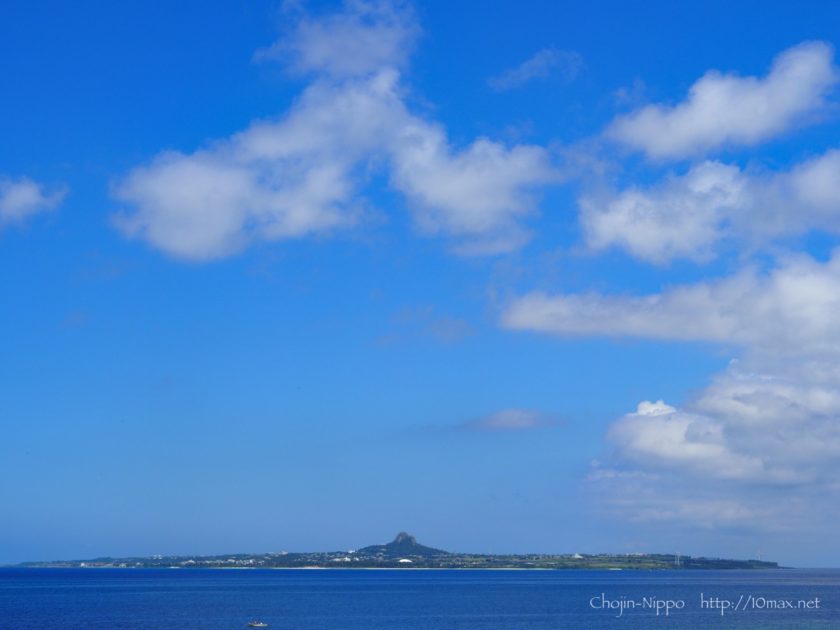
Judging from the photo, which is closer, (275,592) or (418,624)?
(418,624)

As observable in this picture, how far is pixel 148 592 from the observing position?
621 ft

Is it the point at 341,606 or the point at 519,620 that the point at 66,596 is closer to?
the point at 341,606

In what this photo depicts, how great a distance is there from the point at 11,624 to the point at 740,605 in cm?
10478

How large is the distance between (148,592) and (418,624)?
9826 centimetres

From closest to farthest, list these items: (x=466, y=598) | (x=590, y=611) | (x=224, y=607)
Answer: (x=590, y=611), (x=224, y=607), (x=466, y=598)

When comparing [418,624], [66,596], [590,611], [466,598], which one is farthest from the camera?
[66,596]

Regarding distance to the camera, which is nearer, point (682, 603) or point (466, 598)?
point (682, 603)

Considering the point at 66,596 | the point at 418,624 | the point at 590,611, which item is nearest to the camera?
the point at 418,624

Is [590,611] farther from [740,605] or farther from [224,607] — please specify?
[224,607]

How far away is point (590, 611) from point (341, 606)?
37.6m

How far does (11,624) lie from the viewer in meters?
111

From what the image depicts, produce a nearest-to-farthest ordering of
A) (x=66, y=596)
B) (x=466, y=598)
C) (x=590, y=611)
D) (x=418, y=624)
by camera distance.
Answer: (x=418, y=624), (x=590, y=611), (x=466, y=598), (x=66, y=596)

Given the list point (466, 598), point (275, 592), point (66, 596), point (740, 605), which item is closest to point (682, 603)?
point (740, 605)

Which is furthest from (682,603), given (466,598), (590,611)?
(466,598)
